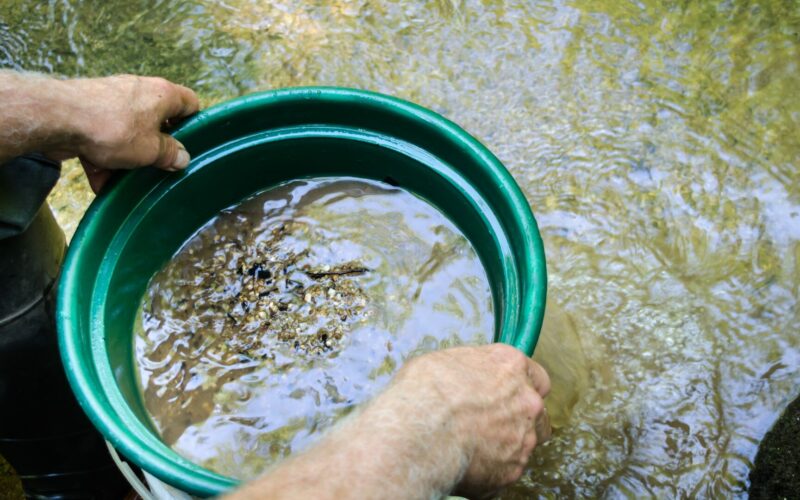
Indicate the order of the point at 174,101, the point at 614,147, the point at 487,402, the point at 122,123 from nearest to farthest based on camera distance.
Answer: the point at 487,402 → the point at 122,123 → the point at 174,101 → the point at 614,147

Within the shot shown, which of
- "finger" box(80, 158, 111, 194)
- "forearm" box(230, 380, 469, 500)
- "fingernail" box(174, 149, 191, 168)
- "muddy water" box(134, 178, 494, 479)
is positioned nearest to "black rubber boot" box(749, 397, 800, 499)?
"muddy water" box(134, 178, 494, 479)

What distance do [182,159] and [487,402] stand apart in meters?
0.79

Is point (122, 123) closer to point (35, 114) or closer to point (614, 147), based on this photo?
point (35, 114)

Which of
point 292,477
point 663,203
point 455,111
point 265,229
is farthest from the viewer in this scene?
point 455,111

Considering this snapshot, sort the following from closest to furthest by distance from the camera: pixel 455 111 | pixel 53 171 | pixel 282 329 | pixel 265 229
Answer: pixel 53 171 → pixel 282 329 → pixel 265 229 → pixel 455 111

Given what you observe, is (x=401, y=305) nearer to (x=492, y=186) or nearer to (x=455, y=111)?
(x=492, y=186)

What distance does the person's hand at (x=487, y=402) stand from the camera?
3.23 feet

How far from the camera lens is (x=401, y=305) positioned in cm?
148

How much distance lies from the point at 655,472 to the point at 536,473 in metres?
0.28

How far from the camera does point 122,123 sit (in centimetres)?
124

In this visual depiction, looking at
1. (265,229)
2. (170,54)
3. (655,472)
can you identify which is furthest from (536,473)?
(170,54)

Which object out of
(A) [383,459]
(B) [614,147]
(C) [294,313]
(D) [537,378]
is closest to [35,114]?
(C) [294,313]

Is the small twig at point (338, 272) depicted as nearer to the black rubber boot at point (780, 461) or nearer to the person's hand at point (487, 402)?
the person's hand at point (487, 402)

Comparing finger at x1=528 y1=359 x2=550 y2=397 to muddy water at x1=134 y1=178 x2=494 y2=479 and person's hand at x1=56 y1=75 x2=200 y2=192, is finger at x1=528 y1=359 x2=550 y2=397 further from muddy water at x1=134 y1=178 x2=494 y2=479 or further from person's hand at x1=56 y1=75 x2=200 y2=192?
person's hand at x1=56 y1=75 x2=200 y2=192
